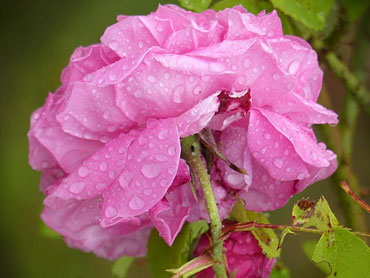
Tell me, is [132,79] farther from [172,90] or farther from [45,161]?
[45,161]

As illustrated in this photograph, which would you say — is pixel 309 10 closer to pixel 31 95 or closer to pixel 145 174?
pixel 145 174

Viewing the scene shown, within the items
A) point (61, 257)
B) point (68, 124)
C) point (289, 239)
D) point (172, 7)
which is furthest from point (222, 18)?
point (61, 257)

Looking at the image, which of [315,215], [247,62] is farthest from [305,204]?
[247,62]

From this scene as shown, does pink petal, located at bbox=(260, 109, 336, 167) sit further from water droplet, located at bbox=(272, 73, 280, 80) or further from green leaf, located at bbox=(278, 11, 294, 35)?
green leaf, located at bbox=(278, 11, 294, 35)

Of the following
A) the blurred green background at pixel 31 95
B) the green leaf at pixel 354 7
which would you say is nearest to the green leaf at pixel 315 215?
the green leaf at pixel 354 7

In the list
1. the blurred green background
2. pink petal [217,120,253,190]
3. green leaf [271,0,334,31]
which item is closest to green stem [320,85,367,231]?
green leaf [271,0,334,31]

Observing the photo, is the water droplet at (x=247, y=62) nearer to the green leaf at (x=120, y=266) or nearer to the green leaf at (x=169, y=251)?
the green leaf at (x=169, y=251)
